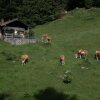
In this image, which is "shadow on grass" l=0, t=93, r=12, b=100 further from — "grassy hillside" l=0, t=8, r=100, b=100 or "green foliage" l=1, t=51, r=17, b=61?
"green foliage" l=1, t=51, r=17, b=61

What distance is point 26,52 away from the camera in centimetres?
5081

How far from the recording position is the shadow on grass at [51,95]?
33.6 m

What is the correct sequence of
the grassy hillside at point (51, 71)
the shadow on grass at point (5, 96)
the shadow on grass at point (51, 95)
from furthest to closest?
the grassy hillside at point (51, 71) < the shadow on grass at point (51, 95) < the shadow on grass at point (5, 96)

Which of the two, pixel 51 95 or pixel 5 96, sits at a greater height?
pixel 5 96

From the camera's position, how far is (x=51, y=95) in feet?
113

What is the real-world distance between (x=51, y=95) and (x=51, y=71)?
736 cm

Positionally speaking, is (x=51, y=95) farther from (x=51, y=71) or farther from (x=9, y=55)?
(x=9, y=55)

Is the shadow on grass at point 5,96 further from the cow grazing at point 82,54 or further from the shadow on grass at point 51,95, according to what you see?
the cow grazing at point 82,54

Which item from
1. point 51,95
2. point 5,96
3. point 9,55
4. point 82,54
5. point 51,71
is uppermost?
point 9,55

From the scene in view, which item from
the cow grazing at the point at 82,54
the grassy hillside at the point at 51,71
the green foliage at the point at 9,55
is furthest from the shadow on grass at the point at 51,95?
the cow grazing at the point at 82,54

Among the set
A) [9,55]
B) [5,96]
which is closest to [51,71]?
[9,55]

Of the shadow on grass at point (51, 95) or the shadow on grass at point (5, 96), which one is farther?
the shadow on grass at point (51, 95)

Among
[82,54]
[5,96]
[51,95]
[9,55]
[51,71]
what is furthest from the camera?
[82,54]

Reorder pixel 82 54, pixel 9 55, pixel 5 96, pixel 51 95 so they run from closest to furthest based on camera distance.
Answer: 1. pixel 5 96
2. pixel 51 95
3. pixel 9 55
4. pixel 82 54
